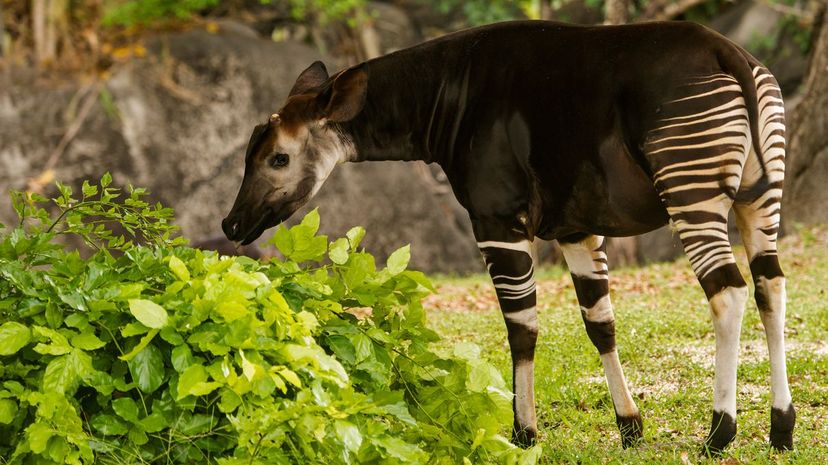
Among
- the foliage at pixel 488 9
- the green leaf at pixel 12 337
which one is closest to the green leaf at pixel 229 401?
the green leaf at pixel 12 337

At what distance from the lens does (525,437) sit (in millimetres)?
4176

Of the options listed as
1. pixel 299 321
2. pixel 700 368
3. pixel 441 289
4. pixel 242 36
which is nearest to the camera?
pixel 299 321

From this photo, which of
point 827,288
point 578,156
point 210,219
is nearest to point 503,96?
point 578,156

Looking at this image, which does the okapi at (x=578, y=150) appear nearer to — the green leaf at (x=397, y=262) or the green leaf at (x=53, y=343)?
the green leaf at (x=397, y=262)

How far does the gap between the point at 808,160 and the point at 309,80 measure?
9165 millimetres

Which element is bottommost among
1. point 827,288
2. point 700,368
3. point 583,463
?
point 827,288

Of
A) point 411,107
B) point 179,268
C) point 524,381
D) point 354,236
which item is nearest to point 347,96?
point 411,107

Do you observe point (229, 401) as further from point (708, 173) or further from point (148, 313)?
point (708, 173)

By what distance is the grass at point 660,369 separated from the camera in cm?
411

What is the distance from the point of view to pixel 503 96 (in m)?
4.13

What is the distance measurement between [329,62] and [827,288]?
7.45 m

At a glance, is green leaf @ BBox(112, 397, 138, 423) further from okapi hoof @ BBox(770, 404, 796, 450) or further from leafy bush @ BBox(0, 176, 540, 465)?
okapi hoof @ BBox(770, 404, 796, 450)

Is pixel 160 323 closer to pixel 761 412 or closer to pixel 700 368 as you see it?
pixel 761 412

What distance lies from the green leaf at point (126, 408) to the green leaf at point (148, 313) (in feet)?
0.75
